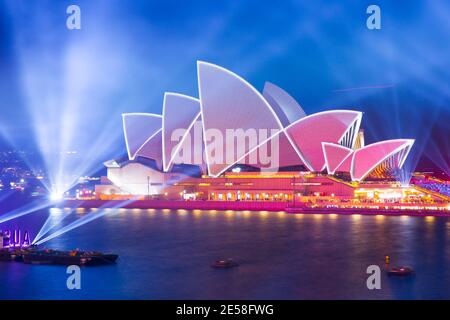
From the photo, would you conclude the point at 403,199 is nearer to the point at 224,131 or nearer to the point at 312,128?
the point at 312,128

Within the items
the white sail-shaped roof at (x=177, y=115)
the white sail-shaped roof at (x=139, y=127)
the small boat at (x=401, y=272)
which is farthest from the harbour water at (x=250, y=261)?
the white sail-shaped roof at (x=139, y=127)

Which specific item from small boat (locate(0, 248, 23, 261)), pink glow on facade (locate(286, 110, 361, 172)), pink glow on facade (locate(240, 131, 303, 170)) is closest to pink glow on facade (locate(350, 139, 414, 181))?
pink glow on facade (locate(286, 110, 361, 172))

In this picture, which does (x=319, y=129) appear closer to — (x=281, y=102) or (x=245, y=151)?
(x=281, y=102)

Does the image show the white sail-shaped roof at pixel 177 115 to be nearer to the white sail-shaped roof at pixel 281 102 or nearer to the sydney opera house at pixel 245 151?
the sydney opera house at pixel 245 151

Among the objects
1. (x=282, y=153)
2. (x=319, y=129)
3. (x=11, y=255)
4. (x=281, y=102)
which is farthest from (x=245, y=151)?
(x=11, y=255)
